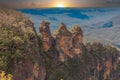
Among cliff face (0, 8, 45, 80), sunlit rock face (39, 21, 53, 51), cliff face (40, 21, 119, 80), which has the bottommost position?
cliff face (40, 21, 119, 80)

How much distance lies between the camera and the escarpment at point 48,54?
11.9m

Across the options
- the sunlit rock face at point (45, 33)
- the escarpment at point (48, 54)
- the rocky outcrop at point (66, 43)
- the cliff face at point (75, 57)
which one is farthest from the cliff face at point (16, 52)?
the rocky outcrop at point (66, 43)

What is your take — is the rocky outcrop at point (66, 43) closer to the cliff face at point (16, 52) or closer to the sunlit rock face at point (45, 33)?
the sunlit rock face at point (45, 33)

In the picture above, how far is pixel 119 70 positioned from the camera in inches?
1224

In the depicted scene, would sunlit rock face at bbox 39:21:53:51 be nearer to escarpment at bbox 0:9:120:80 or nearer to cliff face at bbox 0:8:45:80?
escarpment at bbox 0:9:120:80

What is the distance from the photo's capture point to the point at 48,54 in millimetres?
18938

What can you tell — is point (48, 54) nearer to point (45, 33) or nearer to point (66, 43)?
point (45, 33)

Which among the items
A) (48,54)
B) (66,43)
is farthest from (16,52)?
(66,43)

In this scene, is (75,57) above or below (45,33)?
below

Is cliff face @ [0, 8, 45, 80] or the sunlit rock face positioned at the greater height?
cliff face @ [0, 8, 45, 80]

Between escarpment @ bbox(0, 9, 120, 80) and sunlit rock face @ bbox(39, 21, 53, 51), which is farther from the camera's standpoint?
sunlit rock face @ bbox(39, 21, 53, 51)

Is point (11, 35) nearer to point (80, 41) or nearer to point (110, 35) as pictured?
point (80, 41)

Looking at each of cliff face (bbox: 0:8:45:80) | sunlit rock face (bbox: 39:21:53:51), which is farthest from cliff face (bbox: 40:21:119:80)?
cliff face (bbox: 0:8:45:80)

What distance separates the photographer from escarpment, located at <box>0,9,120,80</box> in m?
11.9
